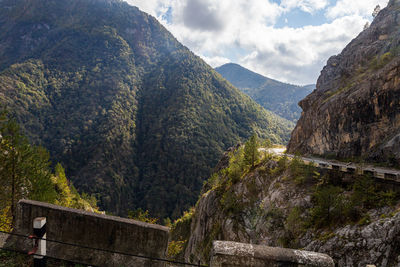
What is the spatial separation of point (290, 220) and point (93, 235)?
12.6 metres

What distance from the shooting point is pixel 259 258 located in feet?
14.5

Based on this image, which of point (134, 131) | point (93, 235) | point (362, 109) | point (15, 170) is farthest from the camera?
point (134, 131)

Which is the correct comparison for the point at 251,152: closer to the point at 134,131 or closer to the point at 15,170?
the point at 15,170

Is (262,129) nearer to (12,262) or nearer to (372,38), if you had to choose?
(372,38)

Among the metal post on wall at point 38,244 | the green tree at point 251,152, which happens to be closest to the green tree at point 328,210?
the green tree at point 251,152

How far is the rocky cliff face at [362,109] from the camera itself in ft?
59.5

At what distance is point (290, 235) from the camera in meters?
13.4

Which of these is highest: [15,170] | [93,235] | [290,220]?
[93,235]

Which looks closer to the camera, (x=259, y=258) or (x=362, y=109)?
(x=259, y=258)

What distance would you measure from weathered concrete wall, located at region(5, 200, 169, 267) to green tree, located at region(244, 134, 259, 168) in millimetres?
19208

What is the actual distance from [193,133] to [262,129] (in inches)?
2196

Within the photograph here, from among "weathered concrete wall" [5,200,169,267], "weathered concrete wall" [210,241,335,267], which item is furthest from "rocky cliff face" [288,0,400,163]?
"weathered concrete wall" [5,200,169,267]

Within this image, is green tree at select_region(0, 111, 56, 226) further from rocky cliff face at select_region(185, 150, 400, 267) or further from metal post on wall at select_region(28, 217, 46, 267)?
rocky cliff face at select_region(185, 150, 400, 267)

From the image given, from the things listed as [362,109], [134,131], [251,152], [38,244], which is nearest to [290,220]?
[251,152]
